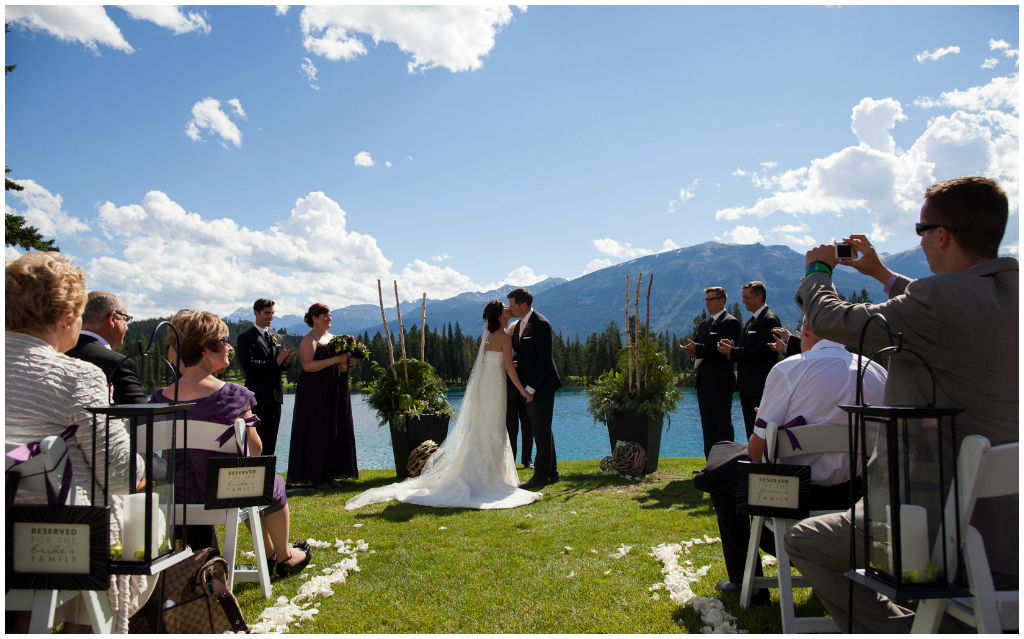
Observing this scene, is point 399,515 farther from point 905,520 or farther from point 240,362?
point 905,520

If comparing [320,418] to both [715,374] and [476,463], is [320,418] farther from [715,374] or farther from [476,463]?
[715,374]

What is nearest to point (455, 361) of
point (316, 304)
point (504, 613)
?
point (316, 304)

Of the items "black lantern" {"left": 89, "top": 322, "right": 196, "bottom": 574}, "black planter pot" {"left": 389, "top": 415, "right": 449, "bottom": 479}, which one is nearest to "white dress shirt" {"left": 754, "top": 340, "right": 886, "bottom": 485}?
"black lantern" {"left": 89, "top": 322, "right": 196, "bottom": 574}

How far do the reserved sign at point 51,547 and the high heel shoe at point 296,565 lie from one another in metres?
2.10

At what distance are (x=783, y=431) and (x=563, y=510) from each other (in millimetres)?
3368

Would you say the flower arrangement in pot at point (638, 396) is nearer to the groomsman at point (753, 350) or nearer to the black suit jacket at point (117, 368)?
the groomsman at point (753, 350)

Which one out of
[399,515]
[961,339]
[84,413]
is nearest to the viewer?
[961,339]

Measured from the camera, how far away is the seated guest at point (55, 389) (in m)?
2.17

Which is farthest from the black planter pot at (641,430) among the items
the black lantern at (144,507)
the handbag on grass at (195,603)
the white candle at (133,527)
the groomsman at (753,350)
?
the white candle at (133,527)

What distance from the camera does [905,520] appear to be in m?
1.90

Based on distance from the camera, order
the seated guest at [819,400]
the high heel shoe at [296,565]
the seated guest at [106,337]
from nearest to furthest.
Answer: the seated guest at [819,400]
the seated guest at [106,337]
the high heel shoe at [296,565]

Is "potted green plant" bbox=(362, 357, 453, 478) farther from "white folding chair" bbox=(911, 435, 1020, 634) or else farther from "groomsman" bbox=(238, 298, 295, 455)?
"white folding chair" bbox=(911, 435, 1020, 634)

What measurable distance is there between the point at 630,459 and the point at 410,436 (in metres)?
3.09

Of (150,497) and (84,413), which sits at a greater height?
(84,413)
